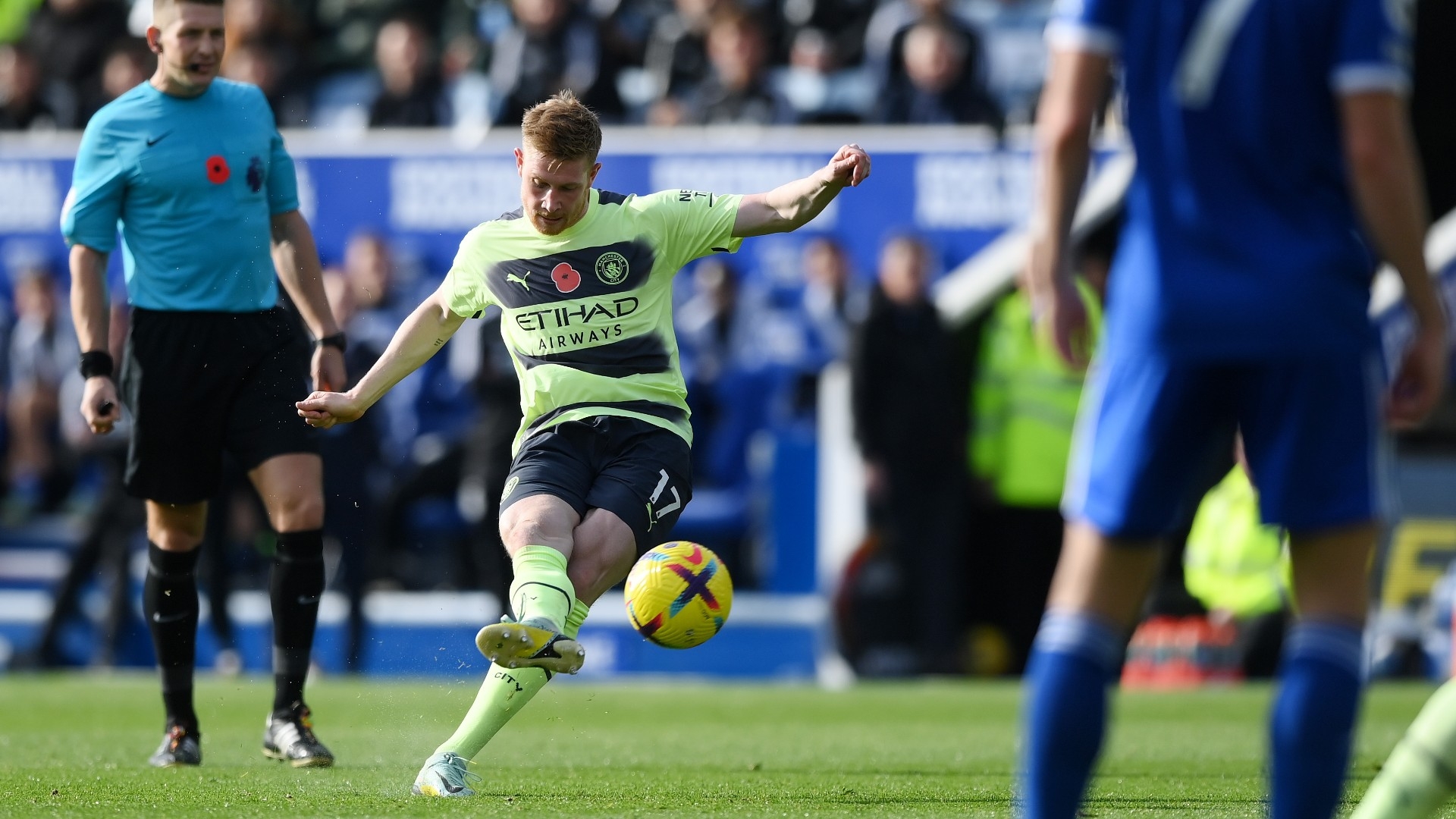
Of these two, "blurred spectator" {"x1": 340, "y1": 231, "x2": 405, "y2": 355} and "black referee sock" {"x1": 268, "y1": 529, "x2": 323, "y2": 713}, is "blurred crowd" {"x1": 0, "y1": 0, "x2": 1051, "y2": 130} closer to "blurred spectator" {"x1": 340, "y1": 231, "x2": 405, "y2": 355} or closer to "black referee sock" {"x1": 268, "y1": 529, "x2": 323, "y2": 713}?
"blurred spectator" {"x1": 340, "y1": 231, "x2": 405, "y2": 355}

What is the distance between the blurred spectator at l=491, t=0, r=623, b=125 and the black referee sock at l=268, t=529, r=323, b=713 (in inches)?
317

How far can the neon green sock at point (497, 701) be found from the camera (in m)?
6.02

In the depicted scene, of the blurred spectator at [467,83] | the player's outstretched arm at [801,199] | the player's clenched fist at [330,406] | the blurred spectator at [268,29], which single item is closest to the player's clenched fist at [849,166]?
the player's outstretched arm at [801,199]

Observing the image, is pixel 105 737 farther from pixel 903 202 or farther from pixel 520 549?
pixel 903 202

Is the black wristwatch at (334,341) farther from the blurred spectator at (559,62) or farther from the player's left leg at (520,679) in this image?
the blurred spectator at (559,62)

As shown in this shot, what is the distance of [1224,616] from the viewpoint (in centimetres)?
1316

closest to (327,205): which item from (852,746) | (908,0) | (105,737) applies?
(908,0)

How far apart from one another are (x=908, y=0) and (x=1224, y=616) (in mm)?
5363

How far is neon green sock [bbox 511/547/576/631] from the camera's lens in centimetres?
549

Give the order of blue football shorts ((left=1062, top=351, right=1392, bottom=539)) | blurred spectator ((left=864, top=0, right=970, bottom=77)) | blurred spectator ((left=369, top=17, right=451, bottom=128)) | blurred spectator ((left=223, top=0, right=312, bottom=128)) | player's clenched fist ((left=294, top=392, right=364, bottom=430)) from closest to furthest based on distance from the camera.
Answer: blue football shorts ((left=1062, top=351, right=1392, bottom=539)) < player's clenched fist ((left=294, top=392, right=364, bottom=430)) < blurred spectator ((left=864, top=0, right=970, bottom=77)) < blurred spectator ((left=369, top=17, right=451, bottom=128)) < blurred spectator ((left=223, top=0, right=312, bottom=128))

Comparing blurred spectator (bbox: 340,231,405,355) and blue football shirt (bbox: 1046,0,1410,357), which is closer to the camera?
blue football shirt (bbox: 1046,0,1410,357)

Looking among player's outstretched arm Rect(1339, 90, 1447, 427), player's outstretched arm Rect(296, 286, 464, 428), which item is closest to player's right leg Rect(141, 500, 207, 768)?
player's outstretched arm Rect(296, 286, 464, 428)

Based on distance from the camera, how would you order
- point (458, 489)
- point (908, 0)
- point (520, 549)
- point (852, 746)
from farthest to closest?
point (908, 0) < point (458, 489) < point (852, 746) < point (520, 549)

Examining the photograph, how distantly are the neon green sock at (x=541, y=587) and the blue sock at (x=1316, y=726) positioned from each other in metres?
2.23
